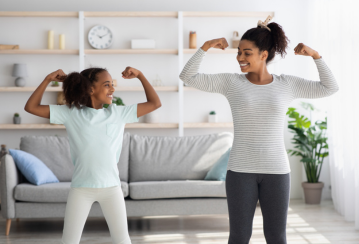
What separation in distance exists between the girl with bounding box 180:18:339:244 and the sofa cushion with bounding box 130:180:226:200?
5.91ft

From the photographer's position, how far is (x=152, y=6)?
528 cm

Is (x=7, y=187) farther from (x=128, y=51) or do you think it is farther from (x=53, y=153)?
(x=128, y=51)

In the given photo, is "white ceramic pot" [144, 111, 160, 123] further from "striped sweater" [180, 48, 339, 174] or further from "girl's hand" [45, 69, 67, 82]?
"striped sweater" [180, 48, 339, 174]

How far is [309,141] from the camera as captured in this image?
15.7 feet

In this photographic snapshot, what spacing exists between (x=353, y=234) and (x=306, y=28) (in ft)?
8.91

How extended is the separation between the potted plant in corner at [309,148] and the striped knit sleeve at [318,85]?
300 centimetres

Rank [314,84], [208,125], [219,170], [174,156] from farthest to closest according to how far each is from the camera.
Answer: [208,125] < [174,156] < [219,170] < [314,84]

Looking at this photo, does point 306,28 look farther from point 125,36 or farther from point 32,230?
point 32,230

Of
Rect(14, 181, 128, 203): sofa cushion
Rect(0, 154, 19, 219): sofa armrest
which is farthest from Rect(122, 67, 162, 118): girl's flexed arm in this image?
Rect(0, 154, 19, 219): sofa armrest

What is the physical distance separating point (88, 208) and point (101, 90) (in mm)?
558

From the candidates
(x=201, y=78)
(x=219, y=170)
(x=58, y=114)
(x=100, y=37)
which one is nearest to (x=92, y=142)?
(x=58, y=114)

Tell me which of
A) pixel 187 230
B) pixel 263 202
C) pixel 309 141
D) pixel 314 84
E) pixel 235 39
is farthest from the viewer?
pixel 235 39

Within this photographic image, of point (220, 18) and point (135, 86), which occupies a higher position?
point (220, 18)

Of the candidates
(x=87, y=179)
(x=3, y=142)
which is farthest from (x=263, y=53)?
(x=3, y=142)
